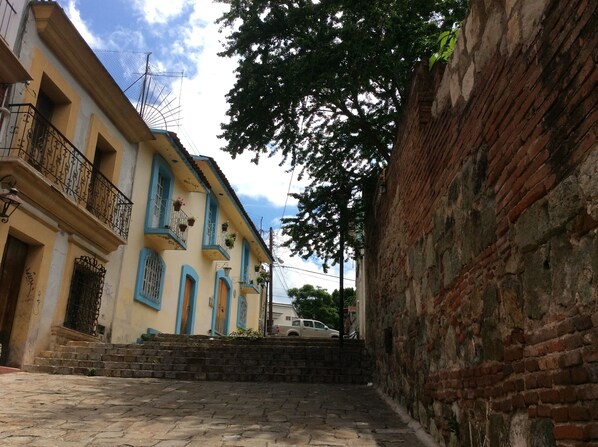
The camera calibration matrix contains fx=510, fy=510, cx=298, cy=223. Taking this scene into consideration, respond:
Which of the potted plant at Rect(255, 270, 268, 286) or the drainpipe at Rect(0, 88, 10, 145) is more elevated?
the potted plant at Rect(255, 270, 268, 286)

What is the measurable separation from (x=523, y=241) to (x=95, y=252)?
1012cm

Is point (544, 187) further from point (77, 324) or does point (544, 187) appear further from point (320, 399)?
point (77, 324)

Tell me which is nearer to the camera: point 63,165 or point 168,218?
point 63,165

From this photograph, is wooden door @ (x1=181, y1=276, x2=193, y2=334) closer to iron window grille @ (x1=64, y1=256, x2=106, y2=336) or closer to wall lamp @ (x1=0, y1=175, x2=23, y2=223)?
iron window grille @ (x1=64, y1=256, x2=106, y2=336)

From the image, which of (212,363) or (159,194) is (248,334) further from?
(212,363)

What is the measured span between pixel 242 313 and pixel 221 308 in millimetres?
3388

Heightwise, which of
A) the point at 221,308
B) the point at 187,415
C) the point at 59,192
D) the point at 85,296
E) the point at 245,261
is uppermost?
the point at 245,261

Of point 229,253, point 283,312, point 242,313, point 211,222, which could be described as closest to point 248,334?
point 211,222

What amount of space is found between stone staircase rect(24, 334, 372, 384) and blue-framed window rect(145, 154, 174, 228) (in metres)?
4.36

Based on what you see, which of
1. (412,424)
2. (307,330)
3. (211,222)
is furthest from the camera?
(307,330)

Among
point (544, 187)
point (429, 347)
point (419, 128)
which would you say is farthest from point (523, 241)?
point (419, 128)

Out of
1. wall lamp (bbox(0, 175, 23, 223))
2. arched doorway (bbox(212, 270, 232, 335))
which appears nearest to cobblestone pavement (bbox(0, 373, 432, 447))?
wall lamp (bbox(0, 175, 23, 223))

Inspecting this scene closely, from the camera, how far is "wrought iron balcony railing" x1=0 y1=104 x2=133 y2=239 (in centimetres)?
847

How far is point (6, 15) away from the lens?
841cm
